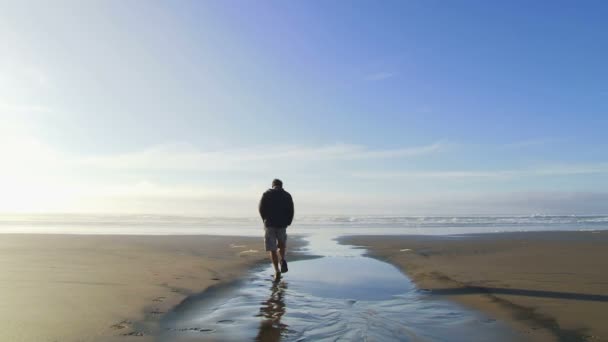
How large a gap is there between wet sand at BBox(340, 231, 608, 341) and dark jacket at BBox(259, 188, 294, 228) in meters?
3.26

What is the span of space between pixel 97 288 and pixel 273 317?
10.9 ft

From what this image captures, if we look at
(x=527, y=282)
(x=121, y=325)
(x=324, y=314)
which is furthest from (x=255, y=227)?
(x=121, y=325)

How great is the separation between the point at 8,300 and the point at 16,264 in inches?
167

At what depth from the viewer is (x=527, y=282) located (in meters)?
8.59

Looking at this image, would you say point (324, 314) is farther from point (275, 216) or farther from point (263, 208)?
point (263, 208)

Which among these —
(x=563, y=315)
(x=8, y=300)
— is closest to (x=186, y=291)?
(x=8, y=300)

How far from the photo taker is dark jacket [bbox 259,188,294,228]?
9.86m

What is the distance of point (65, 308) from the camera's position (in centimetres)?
574

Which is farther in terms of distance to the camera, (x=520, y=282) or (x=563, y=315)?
(x=520, y=282)

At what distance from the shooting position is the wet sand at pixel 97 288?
4887 mm

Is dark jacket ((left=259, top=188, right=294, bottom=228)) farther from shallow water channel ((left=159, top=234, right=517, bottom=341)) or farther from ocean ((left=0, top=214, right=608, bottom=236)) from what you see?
ocean ((left=0, top=214, right=608, bottom=236))

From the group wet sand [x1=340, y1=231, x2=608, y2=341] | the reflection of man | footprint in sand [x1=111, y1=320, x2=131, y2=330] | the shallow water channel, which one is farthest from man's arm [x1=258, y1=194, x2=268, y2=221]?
footprint in sand [x1=111, y1=320, x2=131, y2=330]

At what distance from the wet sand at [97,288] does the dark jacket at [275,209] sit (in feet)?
4.92

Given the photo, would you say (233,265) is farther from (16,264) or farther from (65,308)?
(65,308)
